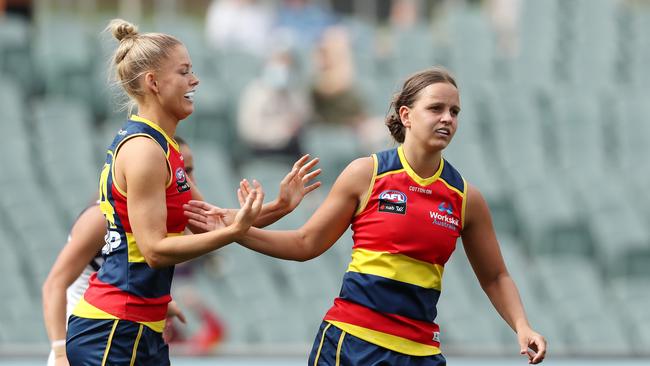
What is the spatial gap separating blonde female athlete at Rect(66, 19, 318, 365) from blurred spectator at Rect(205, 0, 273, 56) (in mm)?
8383

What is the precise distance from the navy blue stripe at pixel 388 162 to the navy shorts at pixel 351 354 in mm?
564

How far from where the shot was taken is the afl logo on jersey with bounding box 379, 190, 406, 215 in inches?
157

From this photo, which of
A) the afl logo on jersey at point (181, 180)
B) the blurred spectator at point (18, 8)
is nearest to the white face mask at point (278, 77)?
the blurred spectator at point (18, 8)

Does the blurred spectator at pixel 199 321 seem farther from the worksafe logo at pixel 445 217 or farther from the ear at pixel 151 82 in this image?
the ear at pixel 151 82

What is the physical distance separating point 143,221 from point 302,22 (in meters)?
9.32

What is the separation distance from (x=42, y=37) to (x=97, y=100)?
84 centimetres

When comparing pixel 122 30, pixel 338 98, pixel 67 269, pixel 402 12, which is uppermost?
pixel 402 12

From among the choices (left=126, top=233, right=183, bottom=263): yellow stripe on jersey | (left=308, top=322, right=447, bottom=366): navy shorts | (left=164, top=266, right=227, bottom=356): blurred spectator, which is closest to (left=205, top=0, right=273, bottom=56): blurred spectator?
(left=164, top=266, right=227, bottom=356): blurred spectator

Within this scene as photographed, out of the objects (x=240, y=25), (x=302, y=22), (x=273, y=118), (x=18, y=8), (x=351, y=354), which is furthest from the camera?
(x=302, y=22)

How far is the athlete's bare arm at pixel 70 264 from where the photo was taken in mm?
4227

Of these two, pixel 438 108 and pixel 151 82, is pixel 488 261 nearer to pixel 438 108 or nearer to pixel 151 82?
pixel 438 108

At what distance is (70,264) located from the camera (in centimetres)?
425

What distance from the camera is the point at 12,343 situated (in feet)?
28.6

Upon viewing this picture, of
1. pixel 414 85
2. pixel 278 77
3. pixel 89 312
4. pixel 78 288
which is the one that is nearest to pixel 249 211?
pixel 89 312
